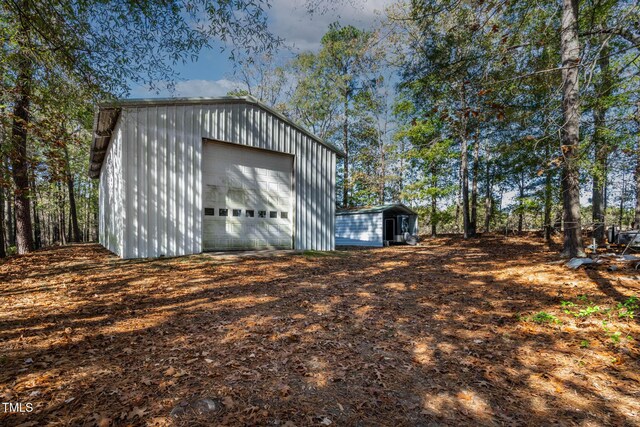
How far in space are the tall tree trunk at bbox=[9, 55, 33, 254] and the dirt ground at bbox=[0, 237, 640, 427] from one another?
12.9ft

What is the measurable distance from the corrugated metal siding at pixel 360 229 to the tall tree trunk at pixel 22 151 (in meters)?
15.4

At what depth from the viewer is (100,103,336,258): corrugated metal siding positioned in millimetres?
8516

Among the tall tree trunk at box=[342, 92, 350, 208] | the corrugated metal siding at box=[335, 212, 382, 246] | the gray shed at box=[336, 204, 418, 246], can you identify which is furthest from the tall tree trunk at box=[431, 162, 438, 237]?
the tall tree trunk at box=[342, 92, 350, 208]

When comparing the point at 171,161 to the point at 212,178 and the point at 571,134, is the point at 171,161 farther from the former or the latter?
the point at 571,134

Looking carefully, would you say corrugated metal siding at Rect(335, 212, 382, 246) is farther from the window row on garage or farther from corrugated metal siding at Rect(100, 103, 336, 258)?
corrugated metal siding at Rect(100, 103, 336, 258)

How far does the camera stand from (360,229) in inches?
755

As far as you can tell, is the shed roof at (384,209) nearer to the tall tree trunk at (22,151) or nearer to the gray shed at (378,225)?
the gray shed at (378,225)

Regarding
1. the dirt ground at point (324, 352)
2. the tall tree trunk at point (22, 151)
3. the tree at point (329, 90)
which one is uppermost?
the tree at point (329, 90)

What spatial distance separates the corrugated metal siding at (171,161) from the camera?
8.52 meters

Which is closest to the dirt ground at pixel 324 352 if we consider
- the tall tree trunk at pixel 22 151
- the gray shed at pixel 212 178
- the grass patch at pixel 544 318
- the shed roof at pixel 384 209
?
the grass patch at pixel 544 318

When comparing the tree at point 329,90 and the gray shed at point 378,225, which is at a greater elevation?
the tree at point 329,90

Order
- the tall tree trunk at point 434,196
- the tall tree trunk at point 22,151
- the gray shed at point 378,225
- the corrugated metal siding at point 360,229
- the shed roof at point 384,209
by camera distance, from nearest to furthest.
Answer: the tall tree trunk at point 22,151
the shed roof at point 384,209
the gray shed at point 378,225
the corrugated metal siding at point 360,229
the tall tree trunk at point 434,196

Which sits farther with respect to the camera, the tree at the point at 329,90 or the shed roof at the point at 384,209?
the tree at the point at 329,90

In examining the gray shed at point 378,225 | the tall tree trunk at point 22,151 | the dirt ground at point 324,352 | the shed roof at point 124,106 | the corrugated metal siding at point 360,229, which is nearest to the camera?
the dirt ground at point 324,352
